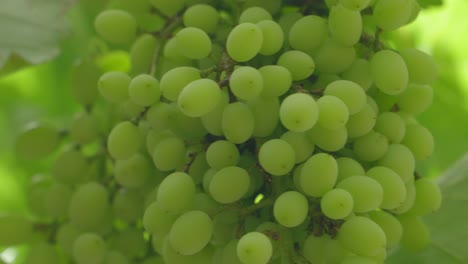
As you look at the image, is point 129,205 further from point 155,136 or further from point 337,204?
point 337,204

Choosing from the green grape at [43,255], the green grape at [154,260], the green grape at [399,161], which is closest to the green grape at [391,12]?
the green grape at [399,161]

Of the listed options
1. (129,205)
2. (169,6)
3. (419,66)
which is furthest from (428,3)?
(129,205)

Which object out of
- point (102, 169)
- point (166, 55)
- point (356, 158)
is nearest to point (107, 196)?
point (102, 169)

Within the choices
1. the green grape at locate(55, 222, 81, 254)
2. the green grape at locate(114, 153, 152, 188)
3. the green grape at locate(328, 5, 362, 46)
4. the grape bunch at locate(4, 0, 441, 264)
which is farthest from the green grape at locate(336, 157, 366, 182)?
the green grape at locate(55, 222, 81, 254)

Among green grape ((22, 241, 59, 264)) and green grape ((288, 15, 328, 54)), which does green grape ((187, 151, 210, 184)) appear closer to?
green grape ((288, 15, 328, 54))

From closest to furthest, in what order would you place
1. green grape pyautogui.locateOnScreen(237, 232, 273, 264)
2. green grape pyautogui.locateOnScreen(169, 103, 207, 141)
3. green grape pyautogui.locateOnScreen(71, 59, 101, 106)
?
green grape pyautogui.locateOnScreen(237, 232, 273, 264)
green grape pyautogui.locateOnScreen(169, 103, 207, 141)
green grape pyautogui.locateOnScreen(71, 59, 101, 106)

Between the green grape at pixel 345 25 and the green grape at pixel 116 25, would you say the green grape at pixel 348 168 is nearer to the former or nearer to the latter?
the green grape at pixel 345 25
